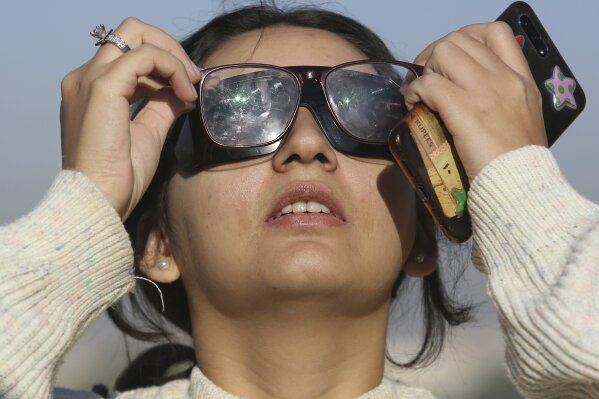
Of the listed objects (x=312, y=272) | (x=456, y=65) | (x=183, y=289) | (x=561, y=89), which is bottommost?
(x=183, y=289)

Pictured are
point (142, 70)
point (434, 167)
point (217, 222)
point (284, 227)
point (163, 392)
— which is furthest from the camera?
point (163, 392)

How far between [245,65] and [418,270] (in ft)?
3.08

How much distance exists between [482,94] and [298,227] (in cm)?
66

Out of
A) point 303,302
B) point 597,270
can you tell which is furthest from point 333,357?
point 597,270

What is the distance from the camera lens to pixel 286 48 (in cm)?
337

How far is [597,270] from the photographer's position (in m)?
2.60

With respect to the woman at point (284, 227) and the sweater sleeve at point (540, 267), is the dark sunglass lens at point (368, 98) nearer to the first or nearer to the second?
the woman at point (284, 227)

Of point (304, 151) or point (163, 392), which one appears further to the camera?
point (163, 392)

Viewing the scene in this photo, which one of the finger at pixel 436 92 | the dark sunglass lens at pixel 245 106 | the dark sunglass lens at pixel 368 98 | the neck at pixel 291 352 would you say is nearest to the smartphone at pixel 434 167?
the finger at pixel 436 92

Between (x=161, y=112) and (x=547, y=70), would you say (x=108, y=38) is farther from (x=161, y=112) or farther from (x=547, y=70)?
(x=547, y=70)

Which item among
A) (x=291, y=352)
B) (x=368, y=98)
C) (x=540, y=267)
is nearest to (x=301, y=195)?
(x=368, y=98)

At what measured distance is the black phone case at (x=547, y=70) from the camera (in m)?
3.04

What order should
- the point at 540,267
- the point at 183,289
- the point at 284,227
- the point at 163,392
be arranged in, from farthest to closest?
1. the point at 183,289
2. the point at 163,392
3. the point at 284,227
4. the point at 540,267

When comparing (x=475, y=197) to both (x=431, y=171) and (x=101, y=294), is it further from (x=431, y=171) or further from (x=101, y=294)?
(x=101, y=294)
